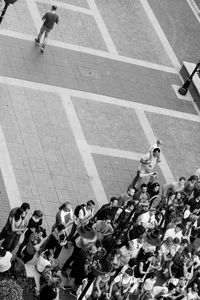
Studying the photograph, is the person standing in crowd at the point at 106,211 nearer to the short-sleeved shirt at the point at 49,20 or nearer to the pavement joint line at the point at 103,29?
the short-sleeved shirt at the point at 49,20

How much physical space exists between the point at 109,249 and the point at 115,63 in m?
11.4

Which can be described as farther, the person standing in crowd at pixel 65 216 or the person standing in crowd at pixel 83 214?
the person standing in crowd at pixel 83 214

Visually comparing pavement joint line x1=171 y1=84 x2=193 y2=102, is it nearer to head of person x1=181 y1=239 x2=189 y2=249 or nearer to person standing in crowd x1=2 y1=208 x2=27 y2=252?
head of person x1=181 y1=239 x2=189 y2=249

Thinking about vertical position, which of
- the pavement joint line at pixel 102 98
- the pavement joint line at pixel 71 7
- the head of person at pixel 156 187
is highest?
the pavement joint line at pixel 71 7

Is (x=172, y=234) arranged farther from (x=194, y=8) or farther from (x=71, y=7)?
(x=194, y=8)

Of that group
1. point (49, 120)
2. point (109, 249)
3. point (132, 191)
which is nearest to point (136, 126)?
point (49, 120)

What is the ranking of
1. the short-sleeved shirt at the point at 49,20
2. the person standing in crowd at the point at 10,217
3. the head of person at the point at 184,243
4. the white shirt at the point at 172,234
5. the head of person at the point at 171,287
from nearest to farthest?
the person standing in crowd at the point at 10,217, the head of person at the point at 171,287, the head of person at the point at 184,243, the white shirt at the point at 172,234, the short-sleeved shirt at the point at 49,20

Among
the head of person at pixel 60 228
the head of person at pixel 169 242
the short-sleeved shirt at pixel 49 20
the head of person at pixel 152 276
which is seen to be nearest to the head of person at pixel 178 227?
the head of person at pixel 169 242

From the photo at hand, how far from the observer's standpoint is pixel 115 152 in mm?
23531

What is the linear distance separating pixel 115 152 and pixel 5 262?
27.0ft

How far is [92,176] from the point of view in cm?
2212

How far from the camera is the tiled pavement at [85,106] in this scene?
21.5 metres

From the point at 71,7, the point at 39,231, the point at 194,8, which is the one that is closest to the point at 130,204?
the point at 39,231

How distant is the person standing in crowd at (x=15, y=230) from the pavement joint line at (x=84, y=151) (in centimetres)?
433
